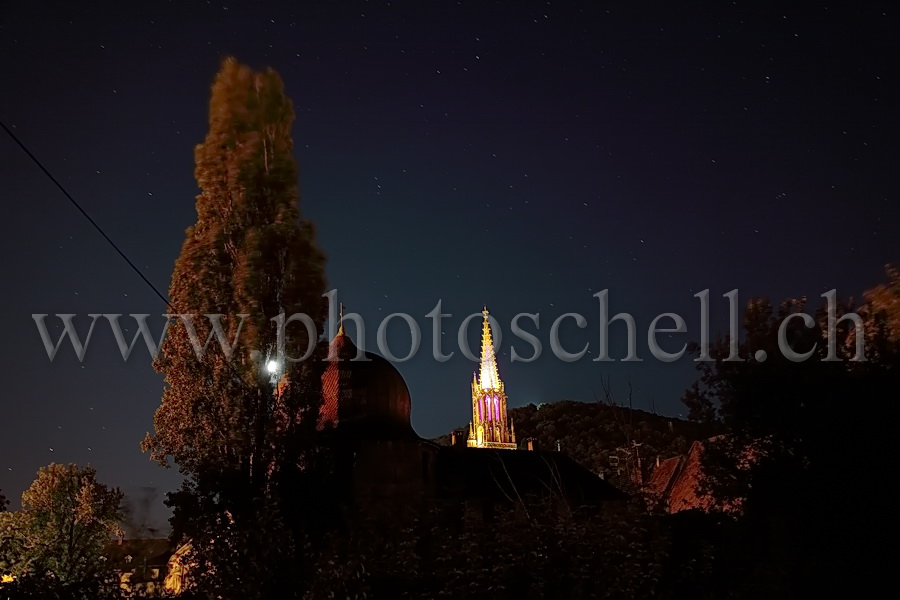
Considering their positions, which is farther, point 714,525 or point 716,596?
point 714,525

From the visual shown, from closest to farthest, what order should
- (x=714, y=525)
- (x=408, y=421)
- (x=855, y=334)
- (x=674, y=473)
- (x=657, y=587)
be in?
(x=657, y=587), (x=855, y=334), (x=714, y=525), (x=408, y=421), (x=674, y=473)

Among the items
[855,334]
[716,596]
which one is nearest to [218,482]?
[716,596]

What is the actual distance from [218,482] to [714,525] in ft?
34.8

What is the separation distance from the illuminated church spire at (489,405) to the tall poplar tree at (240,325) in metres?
61.3

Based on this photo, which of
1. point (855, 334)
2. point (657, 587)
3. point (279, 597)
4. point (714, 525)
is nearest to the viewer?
point (279, 597)

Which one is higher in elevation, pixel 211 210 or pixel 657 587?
pixel 211 210

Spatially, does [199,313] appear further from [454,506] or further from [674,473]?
[674,473]

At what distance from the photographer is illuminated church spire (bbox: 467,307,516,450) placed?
78.0m

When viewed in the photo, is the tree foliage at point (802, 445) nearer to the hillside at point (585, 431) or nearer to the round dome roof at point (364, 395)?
the round dome roof at point (364, 395)

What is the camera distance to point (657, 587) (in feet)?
48.4

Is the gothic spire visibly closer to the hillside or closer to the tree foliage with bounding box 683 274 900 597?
the hillside

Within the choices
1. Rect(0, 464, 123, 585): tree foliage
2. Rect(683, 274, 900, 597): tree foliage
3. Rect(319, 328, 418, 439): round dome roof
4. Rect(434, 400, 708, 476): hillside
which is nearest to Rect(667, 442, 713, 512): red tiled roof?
Rect(319, 328, 418, 439): round dome roof

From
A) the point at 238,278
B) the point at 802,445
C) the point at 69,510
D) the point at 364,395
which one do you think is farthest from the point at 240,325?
the point at 69,510

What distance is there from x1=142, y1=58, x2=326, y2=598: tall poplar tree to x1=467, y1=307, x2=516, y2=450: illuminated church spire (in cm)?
6126
